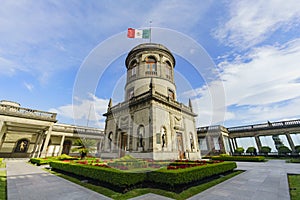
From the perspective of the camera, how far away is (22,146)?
109 feet

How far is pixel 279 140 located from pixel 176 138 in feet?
80.9

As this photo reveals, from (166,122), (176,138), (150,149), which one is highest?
(166,122)

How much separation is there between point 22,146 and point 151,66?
36986 mm

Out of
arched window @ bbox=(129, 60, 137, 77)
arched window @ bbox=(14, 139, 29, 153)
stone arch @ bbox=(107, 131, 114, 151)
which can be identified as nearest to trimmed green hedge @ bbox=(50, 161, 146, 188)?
stone arch @ bbox=(107, 131, 114, 151)

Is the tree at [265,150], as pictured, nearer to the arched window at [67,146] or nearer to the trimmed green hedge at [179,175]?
the trimmed green hedge at [179,175]

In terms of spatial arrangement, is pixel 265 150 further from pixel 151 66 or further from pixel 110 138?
pixel 110 138

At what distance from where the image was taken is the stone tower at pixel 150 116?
1623 centimetres

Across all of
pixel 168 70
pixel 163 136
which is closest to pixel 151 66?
pixel 168 70

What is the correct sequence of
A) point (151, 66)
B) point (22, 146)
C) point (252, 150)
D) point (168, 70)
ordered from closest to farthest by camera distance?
point (151, 66) → point (168, 70) → point (252, 150) → point (22, 146)

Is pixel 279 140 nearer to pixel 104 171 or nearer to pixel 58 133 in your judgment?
pixel 104 171

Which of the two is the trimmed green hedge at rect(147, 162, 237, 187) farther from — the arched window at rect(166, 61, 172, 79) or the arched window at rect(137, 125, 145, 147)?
the arched window at rect(166, 61, 172, 79)

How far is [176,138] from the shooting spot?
746 inches

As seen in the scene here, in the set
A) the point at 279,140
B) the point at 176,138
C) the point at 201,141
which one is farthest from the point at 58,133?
the point at 279,140

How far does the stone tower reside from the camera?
16.2 meters
